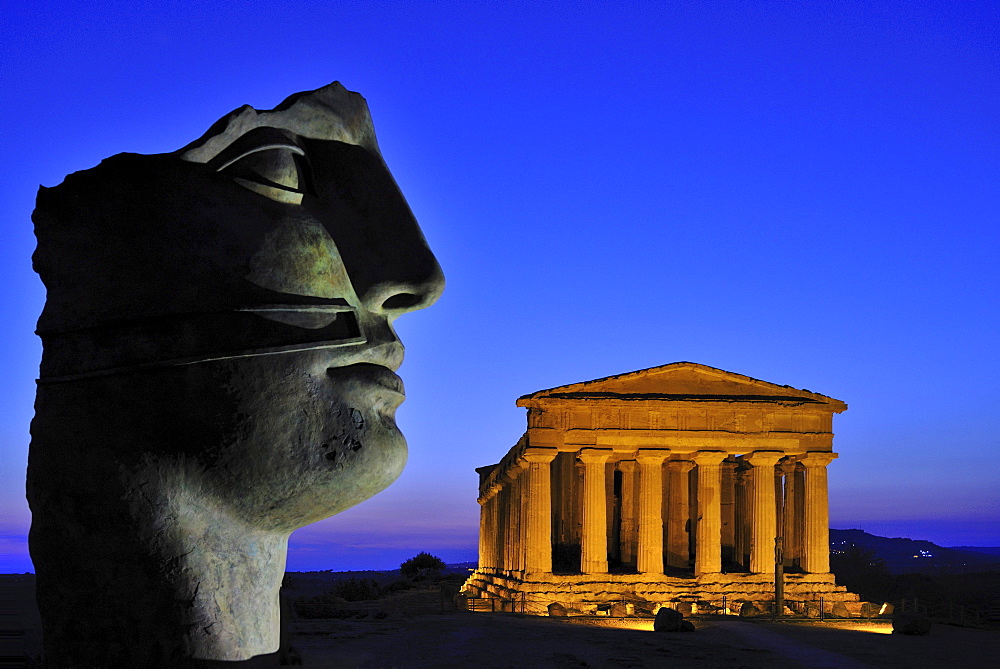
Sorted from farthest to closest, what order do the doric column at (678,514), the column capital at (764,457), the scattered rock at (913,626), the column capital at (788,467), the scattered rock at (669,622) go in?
the doric column at (678,514) < the column capital at (788,467) < the column capital at (764,457) < the scattered rock at (913,626) < the scattered rock at (669,622)

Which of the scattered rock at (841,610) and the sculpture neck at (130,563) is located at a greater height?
the sculpture neck at (130,563)

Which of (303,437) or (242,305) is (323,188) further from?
(303,437)

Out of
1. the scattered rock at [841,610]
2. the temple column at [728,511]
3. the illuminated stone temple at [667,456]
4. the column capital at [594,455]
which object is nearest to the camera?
the scattered rock at [841,610]

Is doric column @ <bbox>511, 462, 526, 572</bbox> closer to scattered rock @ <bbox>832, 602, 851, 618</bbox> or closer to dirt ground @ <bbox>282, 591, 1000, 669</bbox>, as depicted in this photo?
dirt ground @ <bbox>282, 591, 1000, 669</bbox>

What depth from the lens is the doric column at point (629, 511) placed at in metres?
42.5

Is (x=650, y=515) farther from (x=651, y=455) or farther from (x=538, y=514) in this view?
(x=538, y=514)

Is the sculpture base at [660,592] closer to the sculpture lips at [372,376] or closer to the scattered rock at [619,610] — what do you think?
the scattered rock at [619,610]

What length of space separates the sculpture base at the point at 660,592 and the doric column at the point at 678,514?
5.36 m

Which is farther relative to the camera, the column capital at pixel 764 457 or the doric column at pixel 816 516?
the doric column at pixel 816 516

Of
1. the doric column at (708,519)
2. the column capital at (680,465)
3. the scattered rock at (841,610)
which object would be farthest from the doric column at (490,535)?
the scattered rock at (841,610)

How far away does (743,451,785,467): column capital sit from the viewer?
37312 millimetres

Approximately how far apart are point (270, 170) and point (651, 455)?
34826mm

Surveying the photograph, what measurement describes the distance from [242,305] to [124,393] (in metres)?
0.37

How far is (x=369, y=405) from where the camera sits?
297 cm
